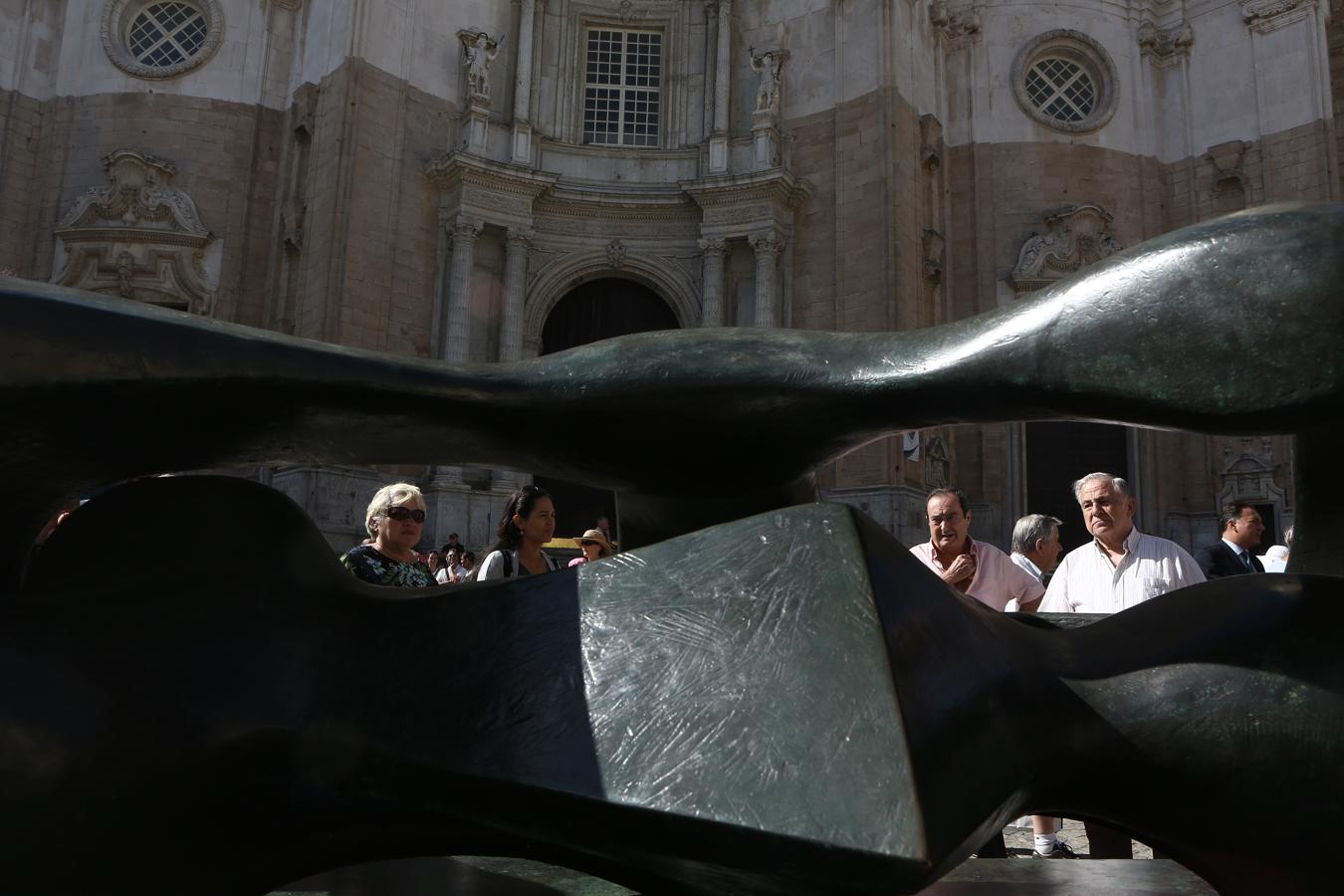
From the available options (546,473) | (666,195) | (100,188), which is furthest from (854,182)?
(546,473)

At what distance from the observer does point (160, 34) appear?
1677 cm

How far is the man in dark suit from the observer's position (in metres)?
4.45

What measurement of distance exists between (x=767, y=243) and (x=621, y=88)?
4.01 m

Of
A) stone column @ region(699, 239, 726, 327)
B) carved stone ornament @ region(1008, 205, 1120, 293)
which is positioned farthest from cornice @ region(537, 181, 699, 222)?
carved stone ornament @ region(1008, 205, 1120, 293)

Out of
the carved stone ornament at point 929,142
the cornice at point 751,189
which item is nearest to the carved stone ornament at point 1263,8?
the carved stone ornament at point 929,142

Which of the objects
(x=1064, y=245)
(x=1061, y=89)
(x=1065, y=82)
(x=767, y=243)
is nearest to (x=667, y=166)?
(x=767, y=243)

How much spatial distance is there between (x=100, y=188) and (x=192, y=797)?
1722 centimetres

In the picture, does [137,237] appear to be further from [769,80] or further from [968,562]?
[968,562]

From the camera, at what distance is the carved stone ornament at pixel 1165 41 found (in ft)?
59.1

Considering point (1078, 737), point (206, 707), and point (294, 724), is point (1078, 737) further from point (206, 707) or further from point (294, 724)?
point (206, 707)

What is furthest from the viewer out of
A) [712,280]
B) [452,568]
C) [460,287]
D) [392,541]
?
[712,280]

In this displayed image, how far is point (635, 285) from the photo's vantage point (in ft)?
55.2

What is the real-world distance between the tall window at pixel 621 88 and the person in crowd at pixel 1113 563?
A: 14295mm

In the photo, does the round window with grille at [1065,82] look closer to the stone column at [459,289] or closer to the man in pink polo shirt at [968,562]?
Answer: the stone column at [459,289]
